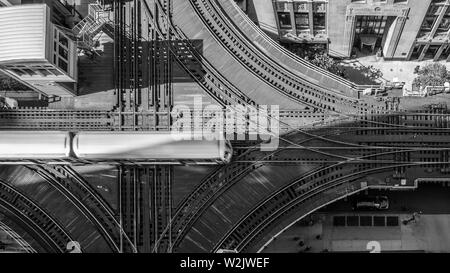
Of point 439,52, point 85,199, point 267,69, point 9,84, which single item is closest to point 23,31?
point 9,84

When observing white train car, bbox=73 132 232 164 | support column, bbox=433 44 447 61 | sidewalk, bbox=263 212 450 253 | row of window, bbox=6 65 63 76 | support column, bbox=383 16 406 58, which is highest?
support column, bbox=383 16 406 58

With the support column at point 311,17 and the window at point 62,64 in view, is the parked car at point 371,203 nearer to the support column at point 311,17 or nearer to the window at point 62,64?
the support column at point 311,17

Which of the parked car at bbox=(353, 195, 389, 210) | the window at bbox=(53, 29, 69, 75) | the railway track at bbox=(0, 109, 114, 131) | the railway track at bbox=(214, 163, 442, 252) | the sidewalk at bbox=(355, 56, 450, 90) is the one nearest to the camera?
the window at bbox=(53, 29, 69, 75)

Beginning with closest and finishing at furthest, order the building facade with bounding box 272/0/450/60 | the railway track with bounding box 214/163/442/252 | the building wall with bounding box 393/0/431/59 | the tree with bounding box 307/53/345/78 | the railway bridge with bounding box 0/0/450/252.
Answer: the railway track with bounding box 214/163/442/252 < the railway bridge with bounding box 0/0/450/252 < the building wall with bounding box 393/0/431/59 < the building facade with bounding box 272/0/450/60 < the tree with bounding box 307/53/345/78

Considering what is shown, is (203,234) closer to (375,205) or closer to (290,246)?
(290,246)

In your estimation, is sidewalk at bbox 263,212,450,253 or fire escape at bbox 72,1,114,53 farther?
sidewalk at bbox 263,212,450,253

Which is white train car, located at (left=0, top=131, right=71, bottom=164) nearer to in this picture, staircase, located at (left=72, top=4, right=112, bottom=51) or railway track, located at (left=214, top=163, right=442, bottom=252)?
staircase, located at (left=72, top=4, right=112, bottom=51)

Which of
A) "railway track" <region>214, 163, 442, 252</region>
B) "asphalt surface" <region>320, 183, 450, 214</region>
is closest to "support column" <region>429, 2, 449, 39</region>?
"railway track" <region>214, 163, 442, 252</region>
